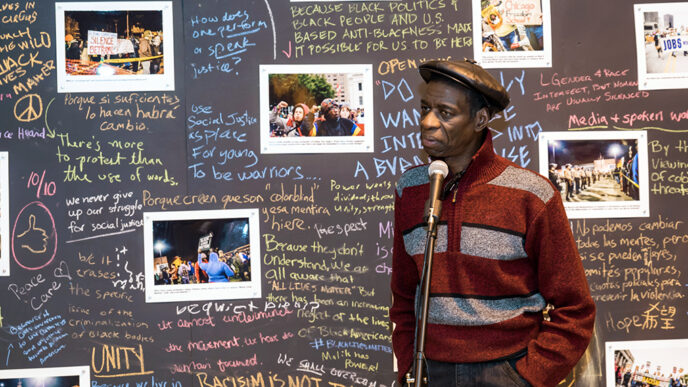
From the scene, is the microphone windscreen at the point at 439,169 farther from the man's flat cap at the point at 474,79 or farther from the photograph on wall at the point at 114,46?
the photograph on wall at the point at 114,46

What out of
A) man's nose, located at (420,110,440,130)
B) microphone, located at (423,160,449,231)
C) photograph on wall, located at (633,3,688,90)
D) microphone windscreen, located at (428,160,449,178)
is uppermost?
photograph on wall, located at (633,3,688,90)

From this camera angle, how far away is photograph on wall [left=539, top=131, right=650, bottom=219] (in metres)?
2.70

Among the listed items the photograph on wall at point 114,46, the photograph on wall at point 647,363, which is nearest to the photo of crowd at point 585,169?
the photograph on wall at point 647,363

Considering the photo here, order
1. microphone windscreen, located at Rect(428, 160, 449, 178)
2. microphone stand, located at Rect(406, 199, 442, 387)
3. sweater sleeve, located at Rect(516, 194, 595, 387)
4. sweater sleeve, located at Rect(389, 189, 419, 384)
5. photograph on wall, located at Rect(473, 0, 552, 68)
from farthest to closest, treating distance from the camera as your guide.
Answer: photograph on wall, located at Rect(473, 0, 552, 68)
sweater sleeve, located at Rect(389, 189, 419, 384)
sweater sleeve, located at Rect(516, 194, 595, 387)
microphone windscreen, located at Rect(428, 160, 449, 178)
microphone stand, located at Rect(406, 199, 442, 387)

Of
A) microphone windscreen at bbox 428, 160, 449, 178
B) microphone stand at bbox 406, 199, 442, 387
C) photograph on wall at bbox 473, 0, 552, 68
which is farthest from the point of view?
photograph on wall at bbox 473, 0, 552, 68

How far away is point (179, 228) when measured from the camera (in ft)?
8.54

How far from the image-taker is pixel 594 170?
2705 mm

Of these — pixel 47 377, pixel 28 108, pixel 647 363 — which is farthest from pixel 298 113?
pixel 647 363

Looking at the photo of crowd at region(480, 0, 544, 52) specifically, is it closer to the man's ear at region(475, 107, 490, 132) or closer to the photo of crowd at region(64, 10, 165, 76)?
the man's ear at region(475, 107, 490, 132)

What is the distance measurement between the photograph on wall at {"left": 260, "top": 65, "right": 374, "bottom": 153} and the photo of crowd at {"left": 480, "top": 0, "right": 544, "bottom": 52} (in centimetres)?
A: 52

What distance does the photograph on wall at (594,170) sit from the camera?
2699 mm

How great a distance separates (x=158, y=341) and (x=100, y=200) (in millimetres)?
614

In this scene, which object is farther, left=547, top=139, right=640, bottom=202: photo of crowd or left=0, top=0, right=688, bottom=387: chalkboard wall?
left=547, top=139, right=640, bottom=202: photo of crowd

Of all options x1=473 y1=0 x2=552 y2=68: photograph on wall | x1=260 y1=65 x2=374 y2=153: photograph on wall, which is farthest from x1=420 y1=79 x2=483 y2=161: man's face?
x1=473 y1=0 x2=552 y2=68: photograph on wall
